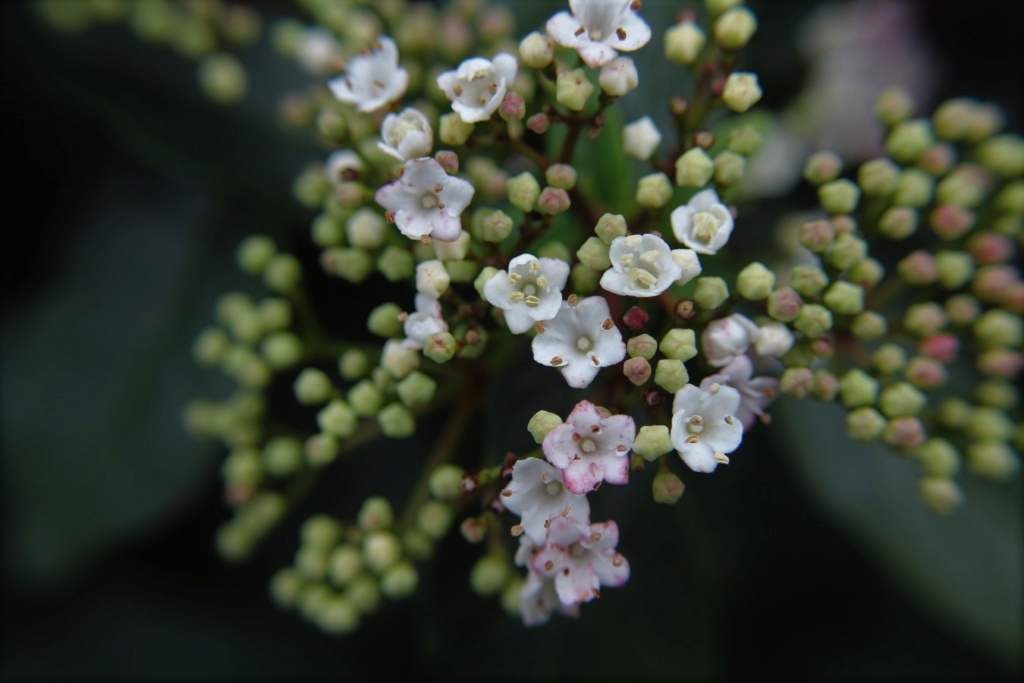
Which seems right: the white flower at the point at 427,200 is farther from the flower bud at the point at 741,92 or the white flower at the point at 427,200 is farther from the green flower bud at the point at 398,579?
the green flower bud at the point at 398,579

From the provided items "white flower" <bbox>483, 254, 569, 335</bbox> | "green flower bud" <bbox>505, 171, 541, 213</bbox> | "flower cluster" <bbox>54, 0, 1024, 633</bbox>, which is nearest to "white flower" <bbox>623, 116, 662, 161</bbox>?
"flower cluster" <bbox>54, 0, 1024, 633</bbox>

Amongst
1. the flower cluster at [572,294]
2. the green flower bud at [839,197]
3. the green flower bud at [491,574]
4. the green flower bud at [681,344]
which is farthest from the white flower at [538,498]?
the green flower bud at [839,197]

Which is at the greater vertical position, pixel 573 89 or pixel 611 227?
pixel 573 89

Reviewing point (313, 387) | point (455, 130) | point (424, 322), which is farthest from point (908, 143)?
point (313, 387)

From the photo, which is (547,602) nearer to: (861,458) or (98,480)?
(861,458)

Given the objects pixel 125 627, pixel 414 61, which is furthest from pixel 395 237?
pixel 125 627

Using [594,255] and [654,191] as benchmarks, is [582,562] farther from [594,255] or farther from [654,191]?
[654,191]
